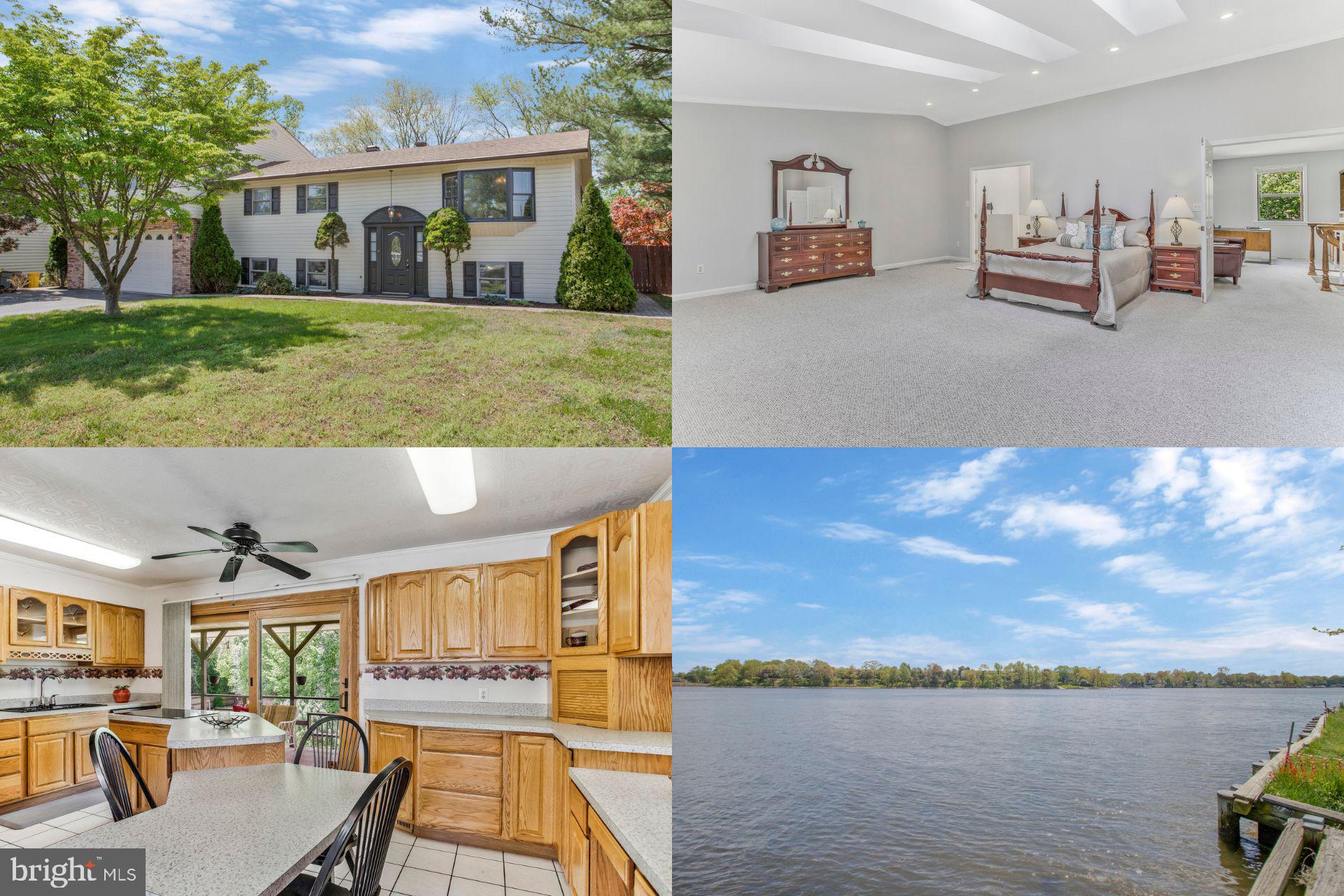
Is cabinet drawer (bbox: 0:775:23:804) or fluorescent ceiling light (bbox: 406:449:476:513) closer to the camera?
fluorescent ceiling light (bbox: 406:449:476:513)

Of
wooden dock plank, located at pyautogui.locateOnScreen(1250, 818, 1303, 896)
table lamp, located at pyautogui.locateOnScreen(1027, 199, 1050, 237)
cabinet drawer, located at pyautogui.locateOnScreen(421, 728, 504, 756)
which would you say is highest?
table lamp, located at pyautogui.locateOnScreen(1027, 199, 1050, 237)

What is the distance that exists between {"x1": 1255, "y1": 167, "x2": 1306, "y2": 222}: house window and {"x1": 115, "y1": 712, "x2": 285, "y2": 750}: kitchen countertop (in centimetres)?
921

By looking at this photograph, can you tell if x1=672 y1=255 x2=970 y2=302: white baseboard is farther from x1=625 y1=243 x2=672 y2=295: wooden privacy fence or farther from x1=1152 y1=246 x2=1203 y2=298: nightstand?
x1=1152 y1=246 x2=1203 y2=298: nightstand

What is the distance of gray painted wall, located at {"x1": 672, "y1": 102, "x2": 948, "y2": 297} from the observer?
7.36 metres

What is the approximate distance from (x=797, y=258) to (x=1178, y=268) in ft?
12.4

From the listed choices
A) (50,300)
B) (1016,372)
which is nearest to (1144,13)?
(1016,372)

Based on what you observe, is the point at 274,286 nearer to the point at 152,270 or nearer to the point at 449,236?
the point at 152,270

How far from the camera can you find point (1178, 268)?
6707 mm

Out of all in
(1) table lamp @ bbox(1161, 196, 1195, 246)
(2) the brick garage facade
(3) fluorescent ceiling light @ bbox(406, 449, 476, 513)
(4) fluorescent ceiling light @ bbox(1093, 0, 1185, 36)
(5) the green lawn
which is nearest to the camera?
(3) fluorescent ceiling light @ bbox(406, 449, 476, 513)

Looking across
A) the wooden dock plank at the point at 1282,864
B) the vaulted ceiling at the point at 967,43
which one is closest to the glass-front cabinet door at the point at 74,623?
the vaulted ceiling at the point at 967,43

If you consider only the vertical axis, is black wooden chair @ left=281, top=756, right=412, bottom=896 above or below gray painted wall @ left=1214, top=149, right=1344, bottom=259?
below

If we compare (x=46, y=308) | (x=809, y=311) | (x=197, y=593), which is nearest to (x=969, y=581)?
(x=809, y=311)

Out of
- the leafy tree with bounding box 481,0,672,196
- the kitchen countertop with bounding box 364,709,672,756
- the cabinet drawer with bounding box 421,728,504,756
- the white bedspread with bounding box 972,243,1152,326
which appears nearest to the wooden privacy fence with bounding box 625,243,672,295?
the leafy tree with bounding box 481,0,672,196

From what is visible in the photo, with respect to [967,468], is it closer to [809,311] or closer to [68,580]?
[809,311]
